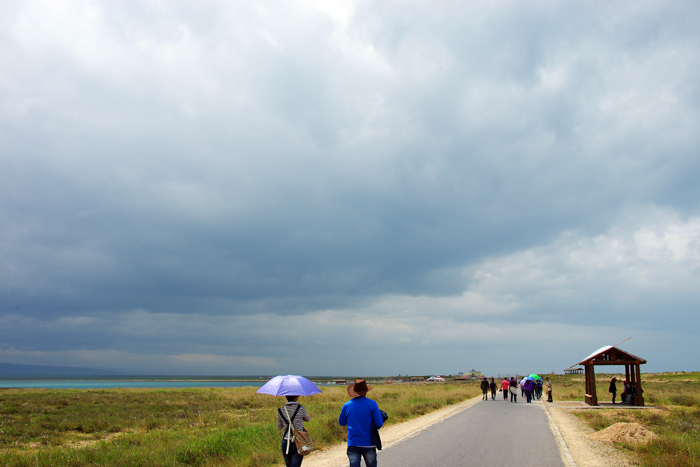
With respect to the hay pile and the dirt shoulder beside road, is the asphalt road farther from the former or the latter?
the hay pile

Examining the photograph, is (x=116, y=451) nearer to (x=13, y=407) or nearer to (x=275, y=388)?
(x=275, y=388)

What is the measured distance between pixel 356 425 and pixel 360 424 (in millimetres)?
65

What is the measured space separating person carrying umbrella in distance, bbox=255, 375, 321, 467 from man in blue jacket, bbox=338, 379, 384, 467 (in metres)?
0.59

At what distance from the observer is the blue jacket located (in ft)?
21.5

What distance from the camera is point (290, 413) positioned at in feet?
22.7

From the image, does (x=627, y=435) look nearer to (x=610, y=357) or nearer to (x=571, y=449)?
(x=571, y=449)

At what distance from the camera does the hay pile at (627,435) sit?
13328mm

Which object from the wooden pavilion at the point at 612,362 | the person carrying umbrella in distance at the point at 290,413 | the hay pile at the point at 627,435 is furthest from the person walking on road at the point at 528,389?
the person carrying umbrella in distance at the point at 290,413

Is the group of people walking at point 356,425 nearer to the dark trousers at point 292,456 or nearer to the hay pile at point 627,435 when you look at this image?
the dark trousers at point 292,456

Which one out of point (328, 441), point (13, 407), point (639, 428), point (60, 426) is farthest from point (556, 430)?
point (13, 407)

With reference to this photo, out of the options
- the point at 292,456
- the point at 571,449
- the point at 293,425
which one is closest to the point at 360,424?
the point at 293,425

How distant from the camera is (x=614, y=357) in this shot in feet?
90.3

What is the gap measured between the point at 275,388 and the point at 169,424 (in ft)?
62.3

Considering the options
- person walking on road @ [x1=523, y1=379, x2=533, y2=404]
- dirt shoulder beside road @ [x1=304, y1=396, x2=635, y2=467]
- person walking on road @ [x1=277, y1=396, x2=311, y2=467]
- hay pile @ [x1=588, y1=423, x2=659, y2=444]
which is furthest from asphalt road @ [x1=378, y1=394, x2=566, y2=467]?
person walking on road @ [x1=523, y1=379, x2=533, y2=404]
